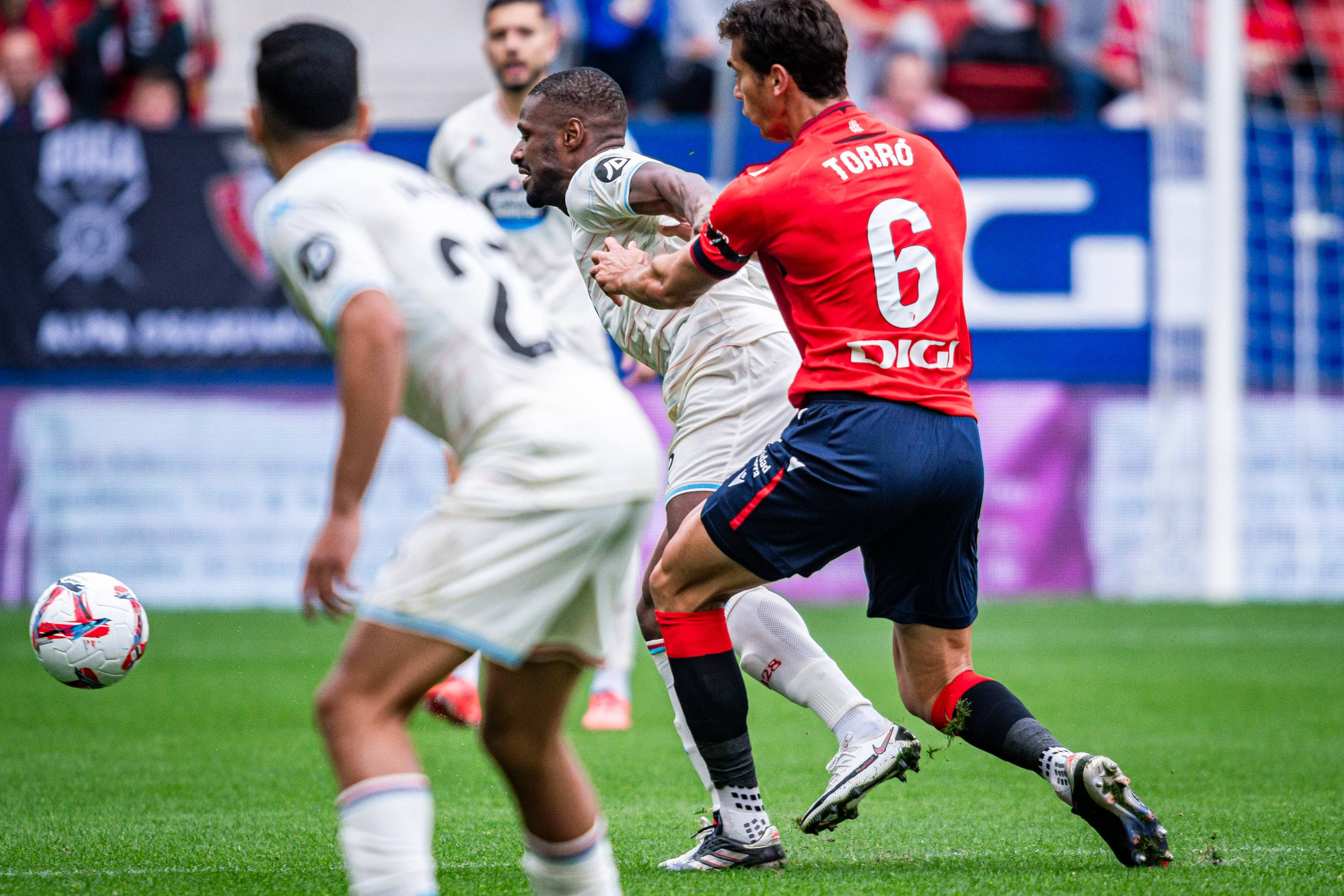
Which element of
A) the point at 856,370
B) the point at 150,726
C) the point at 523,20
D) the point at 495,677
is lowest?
the point at 150,726

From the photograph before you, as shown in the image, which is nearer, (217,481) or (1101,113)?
(217,481)

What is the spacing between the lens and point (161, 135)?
11547 mm

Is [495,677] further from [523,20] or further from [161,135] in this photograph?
[161,135]

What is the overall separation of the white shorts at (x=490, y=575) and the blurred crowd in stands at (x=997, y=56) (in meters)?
10.1

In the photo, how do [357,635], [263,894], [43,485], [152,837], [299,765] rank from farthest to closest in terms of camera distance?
1. [43,485]
2. [299,765]
3. [152,837]
4. [263,894]
5. [357,635]

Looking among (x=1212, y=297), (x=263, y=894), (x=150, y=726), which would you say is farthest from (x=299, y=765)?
(x=1212, y=297)

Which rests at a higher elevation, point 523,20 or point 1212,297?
point 523,20

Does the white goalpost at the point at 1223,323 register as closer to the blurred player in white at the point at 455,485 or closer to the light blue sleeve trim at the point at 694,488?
the light blue sleeve trim at the point at 694,488

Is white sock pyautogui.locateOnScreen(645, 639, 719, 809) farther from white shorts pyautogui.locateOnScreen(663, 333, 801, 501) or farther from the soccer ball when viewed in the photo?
the soccer ball

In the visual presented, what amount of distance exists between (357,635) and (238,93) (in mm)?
12349

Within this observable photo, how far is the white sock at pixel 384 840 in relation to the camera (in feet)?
9.39

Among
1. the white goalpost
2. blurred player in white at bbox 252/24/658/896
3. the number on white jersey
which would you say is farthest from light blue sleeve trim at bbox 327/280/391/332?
the white goalpost

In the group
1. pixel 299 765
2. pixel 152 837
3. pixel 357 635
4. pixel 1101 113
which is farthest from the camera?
pixel 1101 113

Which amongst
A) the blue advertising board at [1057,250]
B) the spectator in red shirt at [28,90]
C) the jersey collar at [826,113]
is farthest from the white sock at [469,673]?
the spectator in red shirt at [28,90]
